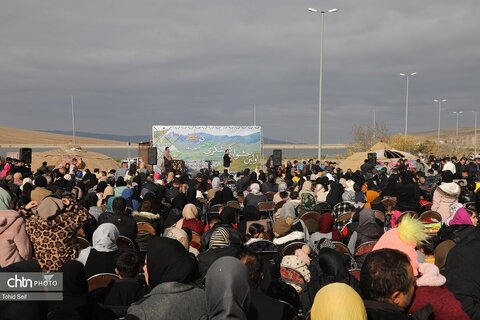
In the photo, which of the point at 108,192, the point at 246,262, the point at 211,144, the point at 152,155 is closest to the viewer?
the point at 246,262

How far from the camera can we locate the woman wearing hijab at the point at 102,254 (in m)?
5.93

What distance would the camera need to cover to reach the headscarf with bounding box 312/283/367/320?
286 cm

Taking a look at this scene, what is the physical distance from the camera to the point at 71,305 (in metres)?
4.11


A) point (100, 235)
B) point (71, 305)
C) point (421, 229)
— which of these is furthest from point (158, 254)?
point (100, 235)

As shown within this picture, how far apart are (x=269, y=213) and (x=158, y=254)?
10345 millimetres

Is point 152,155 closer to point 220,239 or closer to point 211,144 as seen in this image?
point 211,144

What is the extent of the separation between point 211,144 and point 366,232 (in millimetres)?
25938

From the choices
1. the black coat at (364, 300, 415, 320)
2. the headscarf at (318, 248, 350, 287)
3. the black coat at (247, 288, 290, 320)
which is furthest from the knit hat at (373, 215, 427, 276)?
the black coat at (364, 300, 415, 320)

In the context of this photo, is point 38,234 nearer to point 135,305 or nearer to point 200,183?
point 135,305

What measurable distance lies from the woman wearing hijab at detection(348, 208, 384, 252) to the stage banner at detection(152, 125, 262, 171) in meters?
24.5

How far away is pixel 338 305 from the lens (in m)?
2.87

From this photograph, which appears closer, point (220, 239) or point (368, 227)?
point (220, 239)

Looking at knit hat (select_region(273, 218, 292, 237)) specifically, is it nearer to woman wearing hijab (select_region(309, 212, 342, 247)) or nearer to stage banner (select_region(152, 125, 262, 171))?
woman wearing hijab (select_region(309, 212, 342, 247))

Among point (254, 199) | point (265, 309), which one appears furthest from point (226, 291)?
point (254, 199)
